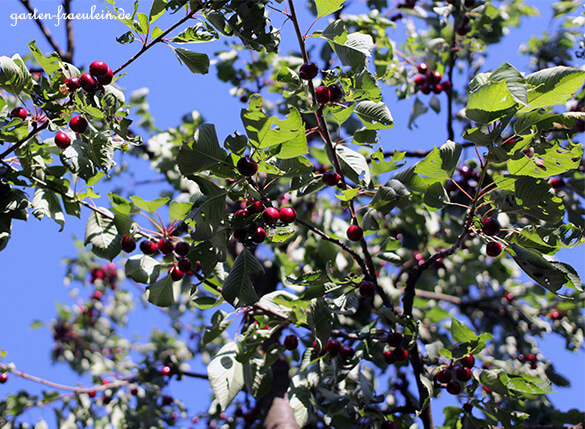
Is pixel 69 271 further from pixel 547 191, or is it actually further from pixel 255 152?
pixel 547 191

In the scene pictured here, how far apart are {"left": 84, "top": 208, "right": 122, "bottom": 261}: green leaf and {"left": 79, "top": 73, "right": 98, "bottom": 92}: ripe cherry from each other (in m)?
0.53

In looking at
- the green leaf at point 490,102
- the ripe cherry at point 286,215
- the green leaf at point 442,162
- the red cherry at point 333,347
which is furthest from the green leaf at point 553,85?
the red cherry at point 333,347

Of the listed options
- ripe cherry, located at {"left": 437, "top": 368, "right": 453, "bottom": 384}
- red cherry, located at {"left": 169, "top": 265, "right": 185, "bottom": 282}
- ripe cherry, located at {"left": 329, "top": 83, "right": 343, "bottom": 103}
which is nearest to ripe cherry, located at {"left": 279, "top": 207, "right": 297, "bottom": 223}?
ripe cherry, located at {"left": 329, "top": 83, "right": 343, "bottom": 103}

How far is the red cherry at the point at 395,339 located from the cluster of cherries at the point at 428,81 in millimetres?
2051

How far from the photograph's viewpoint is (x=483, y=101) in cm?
141

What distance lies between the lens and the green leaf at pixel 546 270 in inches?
61.1

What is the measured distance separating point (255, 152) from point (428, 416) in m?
1.51

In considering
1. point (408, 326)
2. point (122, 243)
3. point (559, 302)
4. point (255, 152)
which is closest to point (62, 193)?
point (122, 243)

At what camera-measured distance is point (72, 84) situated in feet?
5.50

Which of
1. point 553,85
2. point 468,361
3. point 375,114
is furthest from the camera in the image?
point 468,361

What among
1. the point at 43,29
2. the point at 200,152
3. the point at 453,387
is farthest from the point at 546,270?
the point at 43,29

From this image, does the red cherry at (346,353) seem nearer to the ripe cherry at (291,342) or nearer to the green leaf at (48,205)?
the ripe cherry at (291,342)

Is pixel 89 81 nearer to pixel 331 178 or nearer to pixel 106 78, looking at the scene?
pixel 106 78

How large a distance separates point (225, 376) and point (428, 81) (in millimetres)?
2539
